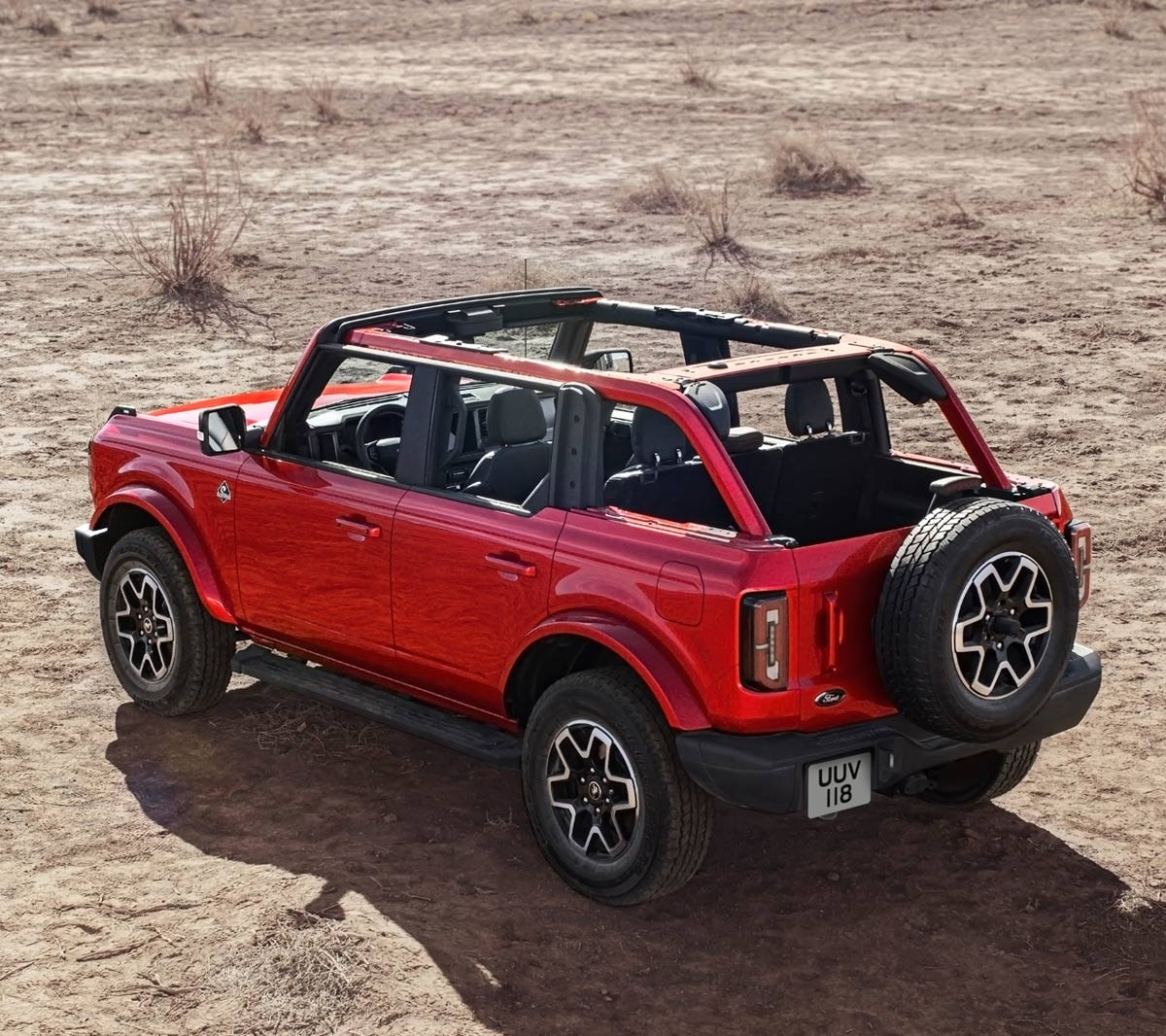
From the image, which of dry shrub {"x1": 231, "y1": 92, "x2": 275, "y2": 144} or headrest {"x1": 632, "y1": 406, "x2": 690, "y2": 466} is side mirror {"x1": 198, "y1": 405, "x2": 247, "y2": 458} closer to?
headrest {"x1": 632, "y1": 406, "x2": 690, "y2": 466}

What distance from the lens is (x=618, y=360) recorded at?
22.9 feet

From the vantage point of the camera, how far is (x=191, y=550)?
7008mm

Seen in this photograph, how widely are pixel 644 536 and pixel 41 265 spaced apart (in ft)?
42.3

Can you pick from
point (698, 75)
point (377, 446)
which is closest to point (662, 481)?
point (377, 446)

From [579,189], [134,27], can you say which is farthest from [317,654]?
[134,27]

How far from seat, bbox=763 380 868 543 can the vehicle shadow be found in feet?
3.35

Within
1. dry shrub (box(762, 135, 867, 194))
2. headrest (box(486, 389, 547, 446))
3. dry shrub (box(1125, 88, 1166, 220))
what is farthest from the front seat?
dry shrub (box(762, 135, 867, 194))

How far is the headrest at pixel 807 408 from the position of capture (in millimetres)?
6309

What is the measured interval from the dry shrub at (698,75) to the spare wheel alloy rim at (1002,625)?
24.2m

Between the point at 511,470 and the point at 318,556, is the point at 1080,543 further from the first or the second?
the point at 318,556

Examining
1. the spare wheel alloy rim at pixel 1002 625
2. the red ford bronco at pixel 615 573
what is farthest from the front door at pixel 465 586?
the spare wheel alloy rim at pixel 1002 625

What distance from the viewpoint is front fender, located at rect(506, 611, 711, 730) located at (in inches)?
212

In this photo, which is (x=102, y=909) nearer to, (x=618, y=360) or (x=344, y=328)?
(x=344, y=328)

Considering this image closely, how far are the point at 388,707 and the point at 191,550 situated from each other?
1.12 metres
